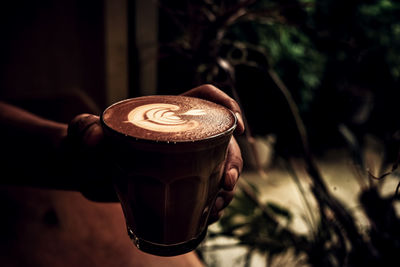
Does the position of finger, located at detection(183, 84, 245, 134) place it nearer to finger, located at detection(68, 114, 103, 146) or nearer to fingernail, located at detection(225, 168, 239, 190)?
fingernail, located at detection(225, 168, 239, 190)

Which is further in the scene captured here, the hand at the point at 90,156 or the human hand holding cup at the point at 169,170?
the hand at the point at 90,156

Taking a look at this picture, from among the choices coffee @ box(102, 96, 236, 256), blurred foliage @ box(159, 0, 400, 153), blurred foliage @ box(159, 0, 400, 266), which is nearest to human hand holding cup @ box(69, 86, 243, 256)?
coffee @ box(102, 96, 236, 256)

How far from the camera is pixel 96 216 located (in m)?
1.18

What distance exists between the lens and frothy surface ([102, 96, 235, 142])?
63cm

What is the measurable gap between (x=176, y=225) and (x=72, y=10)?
2.77 metres

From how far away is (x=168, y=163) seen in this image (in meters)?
0.62

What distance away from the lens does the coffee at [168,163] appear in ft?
2.01

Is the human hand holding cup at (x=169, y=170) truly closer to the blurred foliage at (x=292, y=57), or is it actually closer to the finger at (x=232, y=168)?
the finger at (x=232, y=168)

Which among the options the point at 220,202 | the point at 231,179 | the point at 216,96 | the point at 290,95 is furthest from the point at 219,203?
the point at 290,95

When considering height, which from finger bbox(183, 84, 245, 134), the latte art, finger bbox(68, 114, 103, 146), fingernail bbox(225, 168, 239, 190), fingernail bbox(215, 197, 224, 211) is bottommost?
fingernail bbox(215, 197, 224, 211)

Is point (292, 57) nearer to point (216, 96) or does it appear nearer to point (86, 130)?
point (216, 96)

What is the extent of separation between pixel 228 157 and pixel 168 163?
0.23m

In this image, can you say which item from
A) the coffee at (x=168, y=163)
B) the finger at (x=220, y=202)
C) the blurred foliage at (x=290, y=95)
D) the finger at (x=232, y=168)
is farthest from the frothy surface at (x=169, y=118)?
the blurred foliage at (x=290, y=95)

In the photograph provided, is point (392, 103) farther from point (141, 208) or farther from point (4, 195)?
point (4, 195)
